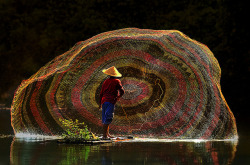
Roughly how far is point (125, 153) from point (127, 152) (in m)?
0.21

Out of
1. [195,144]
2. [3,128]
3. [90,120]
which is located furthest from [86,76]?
[195,144]

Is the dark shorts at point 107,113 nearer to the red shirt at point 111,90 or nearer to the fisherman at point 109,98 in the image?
the fisherman at point 109,98

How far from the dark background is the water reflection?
699 inches

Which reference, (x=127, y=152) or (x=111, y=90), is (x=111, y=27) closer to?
(x=111, y=90)

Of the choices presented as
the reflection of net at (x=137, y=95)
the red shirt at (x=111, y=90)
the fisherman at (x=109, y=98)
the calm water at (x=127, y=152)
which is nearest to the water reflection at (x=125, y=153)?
the calm water at (x=127, y=152)

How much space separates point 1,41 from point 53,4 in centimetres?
448

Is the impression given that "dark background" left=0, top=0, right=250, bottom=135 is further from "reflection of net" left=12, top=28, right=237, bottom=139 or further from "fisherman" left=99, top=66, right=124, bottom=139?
"fisherman" left=99, top=66, right=124, bottom=139

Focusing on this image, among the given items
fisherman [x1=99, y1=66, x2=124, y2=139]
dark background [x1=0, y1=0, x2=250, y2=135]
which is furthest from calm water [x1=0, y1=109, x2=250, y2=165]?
dark background [x1=0, y1=0, x2=250, y2=135]

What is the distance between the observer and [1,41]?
4769cm

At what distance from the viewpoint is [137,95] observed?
73.5ft

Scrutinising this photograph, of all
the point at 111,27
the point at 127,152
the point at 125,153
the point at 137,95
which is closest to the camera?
the point at 125,153

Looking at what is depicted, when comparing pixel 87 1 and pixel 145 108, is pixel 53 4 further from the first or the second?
pixel 145 108

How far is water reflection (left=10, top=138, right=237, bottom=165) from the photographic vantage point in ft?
46.2

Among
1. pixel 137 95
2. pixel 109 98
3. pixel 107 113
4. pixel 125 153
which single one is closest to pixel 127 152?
pixel 125 153
